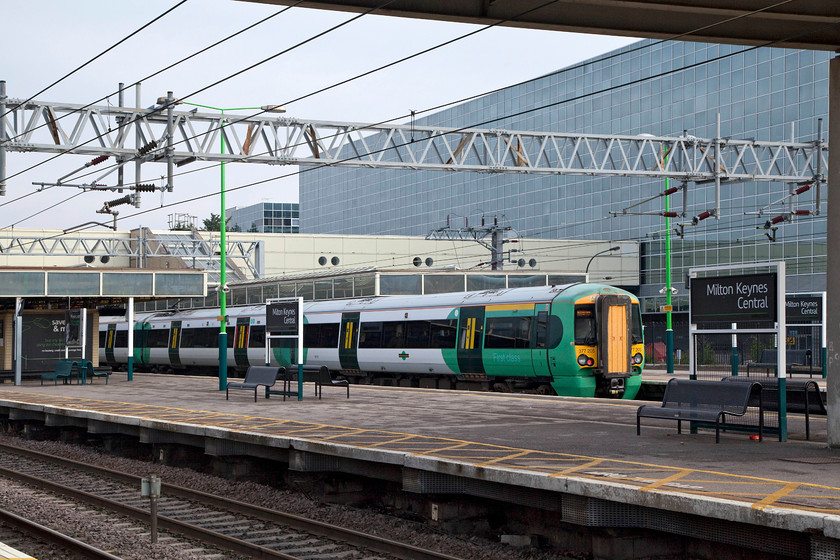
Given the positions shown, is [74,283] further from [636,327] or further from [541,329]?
[636,327]

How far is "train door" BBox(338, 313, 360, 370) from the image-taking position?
31.1 m

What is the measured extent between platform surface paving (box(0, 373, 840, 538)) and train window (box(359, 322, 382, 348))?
23.5ft

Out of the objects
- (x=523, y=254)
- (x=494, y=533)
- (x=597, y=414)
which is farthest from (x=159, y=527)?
(x=523, y=254)

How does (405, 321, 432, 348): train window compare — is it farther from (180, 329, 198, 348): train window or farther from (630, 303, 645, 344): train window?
(180, 329, 198, 348): train window

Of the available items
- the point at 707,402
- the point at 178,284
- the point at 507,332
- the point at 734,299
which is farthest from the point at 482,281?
the point at 707,402

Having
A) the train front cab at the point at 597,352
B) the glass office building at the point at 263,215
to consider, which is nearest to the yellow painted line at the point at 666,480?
the train front cab at the point at 597,352

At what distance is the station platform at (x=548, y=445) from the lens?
26.4 feet

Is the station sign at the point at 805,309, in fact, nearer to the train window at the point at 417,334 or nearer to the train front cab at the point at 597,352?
the train front cab at the point at 597,352

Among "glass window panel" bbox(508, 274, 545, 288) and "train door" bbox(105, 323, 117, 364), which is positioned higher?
"glass window panel" bbox(508, 274, 545, 288)

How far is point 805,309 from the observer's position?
2638 centimetres

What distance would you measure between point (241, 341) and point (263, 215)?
3646 inches

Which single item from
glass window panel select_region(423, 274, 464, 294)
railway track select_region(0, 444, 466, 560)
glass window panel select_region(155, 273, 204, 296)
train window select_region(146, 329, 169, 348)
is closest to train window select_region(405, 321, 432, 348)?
glass window panel select_region(155, 273, 204, 296)

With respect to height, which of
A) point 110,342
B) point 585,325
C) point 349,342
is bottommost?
point 110,342

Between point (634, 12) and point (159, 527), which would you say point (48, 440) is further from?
point (634, 12)
